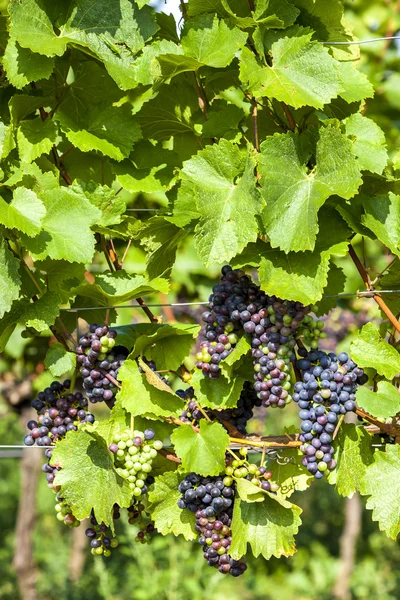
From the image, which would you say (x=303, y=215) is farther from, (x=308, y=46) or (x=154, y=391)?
(x=154, y=391)

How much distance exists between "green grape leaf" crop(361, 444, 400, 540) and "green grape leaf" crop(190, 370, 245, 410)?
0.90ft

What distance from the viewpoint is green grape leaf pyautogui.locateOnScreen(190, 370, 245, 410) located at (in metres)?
1.40

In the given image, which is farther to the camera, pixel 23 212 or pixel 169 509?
pixel 169 509

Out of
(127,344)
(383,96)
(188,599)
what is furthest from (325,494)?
→ (127,344)

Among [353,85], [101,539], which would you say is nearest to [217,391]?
[101,539]

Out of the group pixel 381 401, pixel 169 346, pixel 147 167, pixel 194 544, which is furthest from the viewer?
pixel 194 544

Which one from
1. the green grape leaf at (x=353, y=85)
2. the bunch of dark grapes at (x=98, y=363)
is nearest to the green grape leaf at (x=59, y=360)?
the bunch of dark grapes at (x=98, y=363)

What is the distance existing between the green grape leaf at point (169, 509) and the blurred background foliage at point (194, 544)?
390 millimetres

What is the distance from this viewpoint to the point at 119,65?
1.41 m

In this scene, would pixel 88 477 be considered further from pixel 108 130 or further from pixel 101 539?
pixel 108 130

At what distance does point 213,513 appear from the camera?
Answer: 138cm

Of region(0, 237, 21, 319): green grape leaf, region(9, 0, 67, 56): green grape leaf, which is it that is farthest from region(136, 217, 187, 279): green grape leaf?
region(9, 0, 67, 56): green grape leaf

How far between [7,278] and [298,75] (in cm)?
63

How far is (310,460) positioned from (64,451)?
1.49 feet
